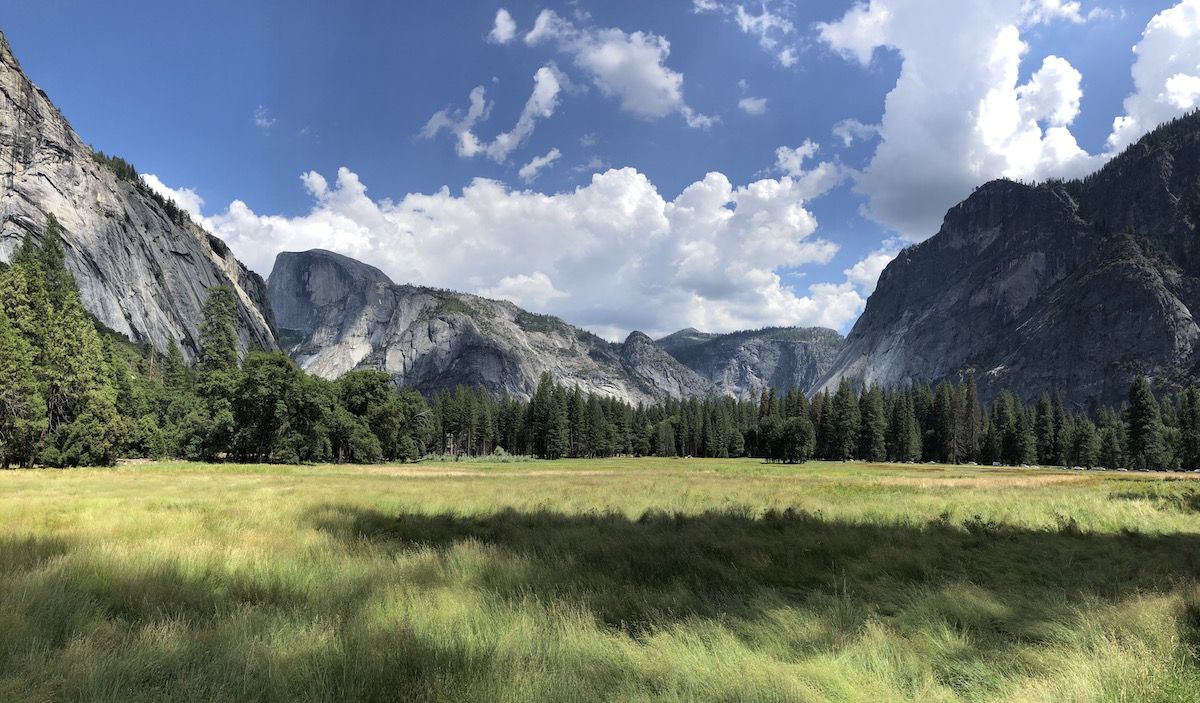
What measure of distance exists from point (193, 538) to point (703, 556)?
29.7 ft

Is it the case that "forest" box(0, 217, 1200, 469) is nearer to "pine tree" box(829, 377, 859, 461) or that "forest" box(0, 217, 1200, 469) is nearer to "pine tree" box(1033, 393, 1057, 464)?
"pine tree" box(1033, 393, 1057, 464)

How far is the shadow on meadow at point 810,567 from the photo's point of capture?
6.71 meters

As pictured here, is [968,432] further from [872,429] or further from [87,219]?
[87,219]

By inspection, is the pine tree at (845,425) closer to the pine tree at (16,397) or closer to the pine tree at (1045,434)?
the pine tree at (1045,434)

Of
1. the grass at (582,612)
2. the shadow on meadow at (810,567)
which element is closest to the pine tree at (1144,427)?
the shadow on meadow at (810,567)

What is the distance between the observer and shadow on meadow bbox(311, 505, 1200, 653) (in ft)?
22.0

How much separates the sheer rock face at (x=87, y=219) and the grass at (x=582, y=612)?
127 metres

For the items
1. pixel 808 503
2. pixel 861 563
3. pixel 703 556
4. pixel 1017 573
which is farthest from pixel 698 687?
pixel 808 503

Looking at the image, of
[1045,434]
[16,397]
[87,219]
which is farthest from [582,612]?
[87,219]

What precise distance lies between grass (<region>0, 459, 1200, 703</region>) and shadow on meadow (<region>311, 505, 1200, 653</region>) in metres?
0.06

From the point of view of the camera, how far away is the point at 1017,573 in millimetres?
9438

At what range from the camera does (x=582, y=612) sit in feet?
21.0

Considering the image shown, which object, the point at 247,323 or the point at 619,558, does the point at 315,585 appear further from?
the point at 247,323

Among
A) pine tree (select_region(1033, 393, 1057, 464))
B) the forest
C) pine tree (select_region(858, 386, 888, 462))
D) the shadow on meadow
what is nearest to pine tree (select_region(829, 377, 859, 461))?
the forest
